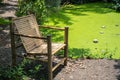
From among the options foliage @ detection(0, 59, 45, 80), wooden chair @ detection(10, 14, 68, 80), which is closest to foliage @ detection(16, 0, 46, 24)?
wooden chair @ detection(10, 14, 68, 80)

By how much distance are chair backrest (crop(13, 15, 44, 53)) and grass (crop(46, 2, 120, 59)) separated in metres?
1.30

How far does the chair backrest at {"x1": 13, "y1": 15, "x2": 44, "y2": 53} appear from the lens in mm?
5281

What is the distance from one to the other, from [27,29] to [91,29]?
14.1 feet

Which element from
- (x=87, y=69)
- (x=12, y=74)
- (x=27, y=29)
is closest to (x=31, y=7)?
(x=27, y=29)

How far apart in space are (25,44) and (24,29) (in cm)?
36

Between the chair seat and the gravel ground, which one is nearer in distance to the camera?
the chair seat

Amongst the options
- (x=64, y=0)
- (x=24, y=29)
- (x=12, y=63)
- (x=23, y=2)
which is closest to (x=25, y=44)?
(x=24, y=29)

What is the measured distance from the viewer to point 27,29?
5.55 meters

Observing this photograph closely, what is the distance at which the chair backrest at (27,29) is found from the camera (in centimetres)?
528

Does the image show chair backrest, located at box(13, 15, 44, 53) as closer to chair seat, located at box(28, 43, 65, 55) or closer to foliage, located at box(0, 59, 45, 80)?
chair seat, located at box(28, 43, 65, 55)

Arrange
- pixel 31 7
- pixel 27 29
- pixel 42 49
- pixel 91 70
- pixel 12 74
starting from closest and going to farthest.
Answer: pixel 12 74 < pixel 42 49 < pixel 27 29 < pixel 91 70 < pixel 31 7

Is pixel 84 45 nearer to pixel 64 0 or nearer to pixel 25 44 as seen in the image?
pixel 25 44

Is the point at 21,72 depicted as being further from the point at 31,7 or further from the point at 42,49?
the point at 31,7

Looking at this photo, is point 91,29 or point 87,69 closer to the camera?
point 87,69
